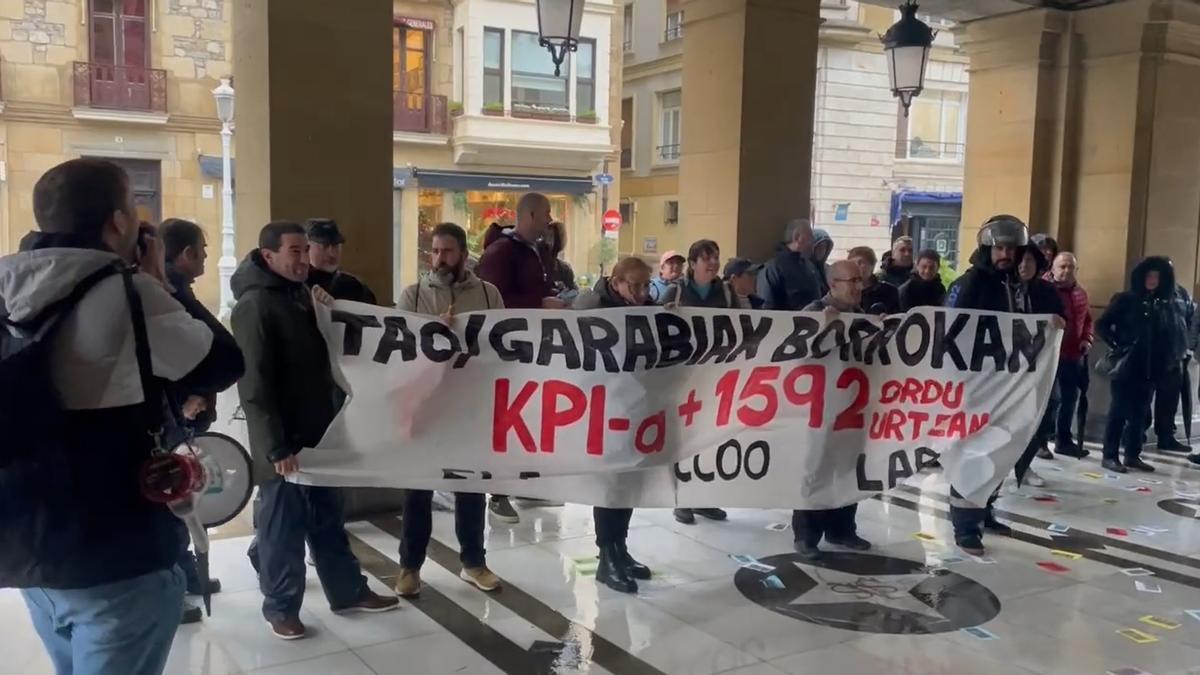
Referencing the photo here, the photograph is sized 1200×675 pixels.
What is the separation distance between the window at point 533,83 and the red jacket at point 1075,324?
1794cm

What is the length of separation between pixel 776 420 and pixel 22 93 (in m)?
19.6

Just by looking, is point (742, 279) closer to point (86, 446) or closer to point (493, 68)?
point (86, 446)

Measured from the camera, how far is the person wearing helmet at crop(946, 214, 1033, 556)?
18.6 ft

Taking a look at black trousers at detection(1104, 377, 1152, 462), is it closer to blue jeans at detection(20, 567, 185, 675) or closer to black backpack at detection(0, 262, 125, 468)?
blue jeans at detection(20, 567, 185, 675)

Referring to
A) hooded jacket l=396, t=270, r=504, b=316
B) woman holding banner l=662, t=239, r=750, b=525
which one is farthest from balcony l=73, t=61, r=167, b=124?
hooded jacket l=396, t=270, r=504, b=316

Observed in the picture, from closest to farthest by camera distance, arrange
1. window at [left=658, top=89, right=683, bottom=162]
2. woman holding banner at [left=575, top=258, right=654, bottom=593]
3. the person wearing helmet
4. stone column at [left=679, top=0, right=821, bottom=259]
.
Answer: woman holding banner at [left=575, top=258, right=654, bottom=593] → the person wearing helmet → stone column at [left=679, top=0, right=821, bottom=259] → window at [left=658, top=89, right=683, bottom=162]

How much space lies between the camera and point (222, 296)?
59.2 ft

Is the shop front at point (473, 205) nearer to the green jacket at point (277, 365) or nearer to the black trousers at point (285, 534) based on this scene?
the black trousers at point (285, 534)

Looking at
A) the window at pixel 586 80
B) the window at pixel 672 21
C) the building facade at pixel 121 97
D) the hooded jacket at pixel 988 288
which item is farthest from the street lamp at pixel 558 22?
the window at pixel 672 21

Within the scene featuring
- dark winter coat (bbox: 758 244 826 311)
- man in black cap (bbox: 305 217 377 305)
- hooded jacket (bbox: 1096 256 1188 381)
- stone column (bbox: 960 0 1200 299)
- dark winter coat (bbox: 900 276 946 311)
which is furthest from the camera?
stone column (bbox: 960 0 1200 299)

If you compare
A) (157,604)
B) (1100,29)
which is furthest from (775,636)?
(1100,29)

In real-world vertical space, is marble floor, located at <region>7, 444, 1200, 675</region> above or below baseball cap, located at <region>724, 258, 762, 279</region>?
below

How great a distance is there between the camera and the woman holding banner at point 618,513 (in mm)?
4863

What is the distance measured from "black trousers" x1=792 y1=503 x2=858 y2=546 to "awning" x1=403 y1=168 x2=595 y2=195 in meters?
18.9
